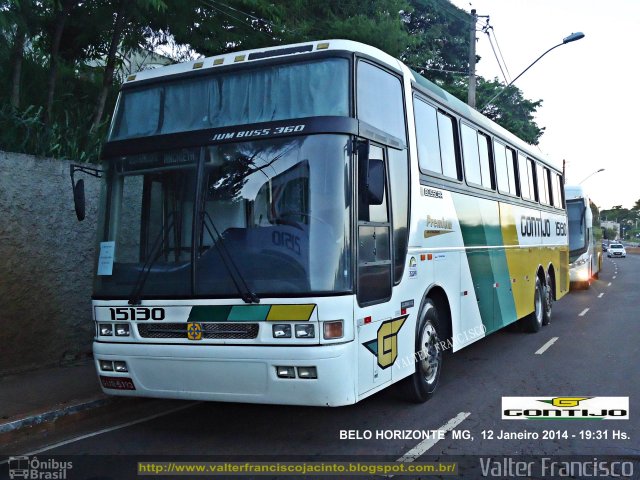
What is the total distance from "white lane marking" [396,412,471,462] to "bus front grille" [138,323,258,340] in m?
1.59

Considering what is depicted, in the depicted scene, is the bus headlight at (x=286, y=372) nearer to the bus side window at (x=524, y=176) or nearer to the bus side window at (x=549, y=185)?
the bus side window at (x=524, y=176)

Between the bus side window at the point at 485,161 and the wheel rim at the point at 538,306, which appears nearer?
the bus side window at the point at 485,161

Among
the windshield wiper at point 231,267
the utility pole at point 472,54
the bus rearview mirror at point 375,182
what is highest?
the utility pole at point 472,54

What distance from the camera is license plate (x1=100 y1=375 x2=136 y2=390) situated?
19.0 feet

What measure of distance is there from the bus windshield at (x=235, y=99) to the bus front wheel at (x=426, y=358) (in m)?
2.57

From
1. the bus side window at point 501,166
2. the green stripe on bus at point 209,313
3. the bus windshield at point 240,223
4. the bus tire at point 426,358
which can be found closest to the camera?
the bus windshield at point 240,223

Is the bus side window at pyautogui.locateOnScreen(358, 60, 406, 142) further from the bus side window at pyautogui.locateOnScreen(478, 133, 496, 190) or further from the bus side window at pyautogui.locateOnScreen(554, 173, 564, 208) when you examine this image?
the bus side window at pyautogui.locateOnScreen(554, 173, 564, 208)

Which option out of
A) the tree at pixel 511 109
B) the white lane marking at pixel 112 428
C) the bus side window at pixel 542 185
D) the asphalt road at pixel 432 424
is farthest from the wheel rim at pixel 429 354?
the tree at pixel 511 109

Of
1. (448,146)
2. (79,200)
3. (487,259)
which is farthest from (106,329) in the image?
(487,259)

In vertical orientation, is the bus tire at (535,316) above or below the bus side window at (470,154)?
below

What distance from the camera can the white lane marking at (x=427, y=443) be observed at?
5.34 meters

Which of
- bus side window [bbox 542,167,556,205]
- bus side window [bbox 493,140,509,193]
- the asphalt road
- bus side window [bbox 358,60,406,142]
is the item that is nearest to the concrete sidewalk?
the asphalt road

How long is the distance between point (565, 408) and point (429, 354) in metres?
1.50

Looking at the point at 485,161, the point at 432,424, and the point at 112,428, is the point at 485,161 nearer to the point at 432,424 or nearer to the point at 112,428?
the point at 432,424
